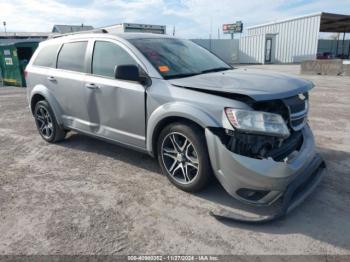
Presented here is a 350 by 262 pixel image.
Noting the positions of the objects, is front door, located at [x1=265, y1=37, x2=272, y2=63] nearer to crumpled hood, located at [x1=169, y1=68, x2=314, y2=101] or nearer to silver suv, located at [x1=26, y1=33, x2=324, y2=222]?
silver suv, located at [x1=26, y1=33, x2=324, y2=222]

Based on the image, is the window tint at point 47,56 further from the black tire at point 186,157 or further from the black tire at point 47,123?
the black tire at point 186,157

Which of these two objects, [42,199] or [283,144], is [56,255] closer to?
[42,199]

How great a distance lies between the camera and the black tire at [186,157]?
10.4ft

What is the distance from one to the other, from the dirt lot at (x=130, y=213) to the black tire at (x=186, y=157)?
6.1 inches

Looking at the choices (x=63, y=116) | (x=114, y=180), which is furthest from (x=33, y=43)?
(x=114, y=180)

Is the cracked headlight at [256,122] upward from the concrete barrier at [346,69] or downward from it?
downward

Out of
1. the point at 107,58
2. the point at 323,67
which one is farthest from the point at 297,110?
the point at 323,67

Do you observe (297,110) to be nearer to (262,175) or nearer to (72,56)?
(262,175)

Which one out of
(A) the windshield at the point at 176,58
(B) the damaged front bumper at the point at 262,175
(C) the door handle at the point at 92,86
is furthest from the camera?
(C) the door handle at the point at 92,86

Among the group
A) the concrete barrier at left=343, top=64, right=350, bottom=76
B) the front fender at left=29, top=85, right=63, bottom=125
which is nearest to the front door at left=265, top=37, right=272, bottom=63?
the concrete barrier at left=343, top=64, right=350, bottom=76

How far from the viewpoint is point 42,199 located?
344 centimetres

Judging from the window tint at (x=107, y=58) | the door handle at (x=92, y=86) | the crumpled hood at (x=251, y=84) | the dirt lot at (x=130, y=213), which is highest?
the window tint at (x=107, y=58)

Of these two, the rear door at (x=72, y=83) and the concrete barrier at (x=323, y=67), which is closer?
the rear door at (x=72, y=83)

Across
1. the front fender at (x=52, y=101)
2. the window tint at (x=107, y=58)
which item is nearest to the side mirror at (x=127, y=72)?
the window tint at (x=107, y=58)
